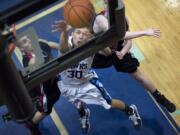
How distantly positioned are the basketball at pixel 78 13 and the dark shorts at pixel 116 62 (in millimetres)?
1292

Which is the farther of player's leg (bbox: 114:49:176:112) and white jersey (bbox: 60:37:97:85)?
player's leg (bbox: 114:49:176:112)

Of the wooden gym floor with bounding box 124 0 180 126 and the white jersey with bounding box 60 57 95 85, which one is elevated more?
the white jersey with bounding box 60 57 95 85

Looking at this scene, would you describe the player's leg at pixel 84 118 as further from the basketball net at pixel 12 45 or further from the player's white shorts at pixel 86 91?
the basketball net at pixel 12 45

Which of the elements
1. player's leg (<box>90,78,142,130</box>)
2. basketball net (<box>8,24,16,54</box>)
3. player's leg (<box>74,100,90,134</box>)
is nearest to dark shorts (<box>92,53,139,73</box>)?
player's leg (<box>90,78,142,130</box>)

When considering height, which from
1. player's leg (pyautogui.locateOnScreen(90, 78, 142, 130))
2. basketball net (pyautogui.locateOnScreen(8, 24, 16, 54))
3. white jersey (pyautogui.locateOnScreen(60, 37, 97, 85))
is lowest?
player's leg (pyautogui.locateOnScreen(90, 78, 142, 130))

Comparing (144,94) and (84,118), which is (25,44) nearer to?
(84,118)

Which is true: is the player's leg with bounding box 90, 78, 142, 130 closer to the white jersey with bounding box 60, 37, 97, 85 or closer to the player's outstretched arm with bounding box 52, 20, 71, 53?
the white jersey with bounding box 60, 37, 97, 85

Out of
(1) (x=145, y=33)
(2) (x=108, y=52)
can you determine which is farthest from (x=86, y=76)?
(1) (x=145, y=33)

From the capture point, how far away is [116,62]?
146 inches

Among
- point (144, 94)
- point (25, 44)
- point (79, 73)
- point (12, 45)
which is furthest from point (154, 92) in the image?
point (12, 45)

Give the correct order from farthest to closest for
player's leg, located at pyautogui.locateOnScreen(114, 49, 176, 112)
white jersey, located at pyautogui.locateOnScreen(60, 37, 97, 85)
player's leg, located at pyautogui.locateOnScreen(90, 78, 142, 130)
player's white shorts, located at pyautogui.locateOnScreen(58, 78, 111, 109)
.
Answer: player's leg, located at pyautogui.locateOnScreen(90, 78, 142, 130)
player's leg, located at pyautogui.locateOnScreen(114, 49, 176, 112)
player's white shorts, located at pyautogui.locateOnScreen(58, 78, 111, 109)
white jersey, located at pyautogui.locateOnScreen(60, 37, 97, 85)

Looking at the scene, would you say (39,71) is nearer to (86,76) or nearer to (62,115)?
(86,76)

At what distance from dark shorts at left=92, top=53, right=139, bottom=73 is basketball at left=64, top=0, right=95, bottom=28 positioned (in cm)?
129

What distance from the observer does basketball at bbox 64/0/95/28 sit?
222 centimetres
